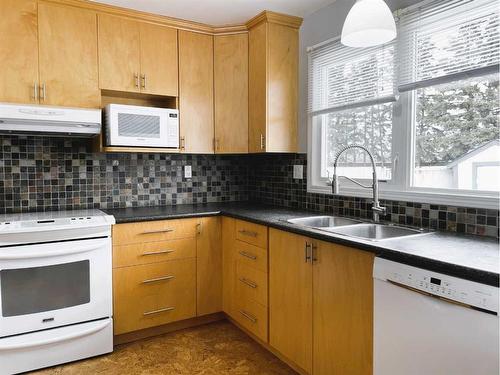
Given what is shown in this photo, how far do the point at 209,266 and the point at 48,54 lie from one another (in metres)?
1.81

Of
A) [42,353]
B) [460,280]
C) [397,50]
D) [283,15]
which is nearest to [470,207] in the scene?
[460,280]

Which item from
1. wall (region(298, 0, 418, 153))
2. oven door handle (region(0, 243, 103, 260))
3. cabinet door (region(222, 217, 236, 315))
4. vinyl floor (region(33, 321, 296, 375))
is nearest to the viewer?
oven door handle (region(0, 243, 103, 260))

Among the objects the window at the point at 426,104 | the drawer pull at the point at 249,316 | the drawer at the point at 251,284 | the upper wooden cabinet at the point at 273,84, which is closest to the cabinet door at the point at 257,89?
the upper wooden cabinet at the point at 273,84

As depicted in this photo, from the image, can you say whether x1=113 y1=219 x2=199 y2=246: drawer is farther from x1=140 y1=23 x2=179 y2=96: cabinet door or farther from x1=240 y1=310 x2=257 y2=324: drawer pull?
x1=140 y1=23 x2=179 y2=96: cabinet door

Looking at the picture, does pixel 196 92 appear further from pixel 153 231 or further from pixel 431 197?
pixel 431 197

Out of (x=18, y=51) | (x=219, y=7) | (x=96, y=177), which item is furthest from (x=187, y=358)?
(x=219, y=7)

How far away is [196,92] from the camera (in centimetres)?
300

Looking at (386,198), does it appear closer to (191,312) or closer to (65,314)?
(191,312)

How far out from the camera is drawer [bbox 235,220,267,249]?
236 centimetres

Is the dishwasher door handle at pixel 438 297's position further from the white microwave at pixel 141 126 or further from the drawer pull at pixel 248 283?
the white microwave at pixel 141 126

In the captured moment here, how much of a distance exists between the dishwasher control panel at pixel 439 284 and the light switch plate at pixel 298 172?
1.47 m

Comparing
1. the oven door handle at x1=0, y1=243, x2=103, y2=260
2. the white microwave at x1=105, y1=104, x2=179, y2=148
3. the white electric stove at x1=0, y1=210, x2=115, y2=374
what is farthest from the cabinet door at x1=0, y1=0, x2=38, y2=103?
the oven door handle at x1=0, y1=243, x2=103, y2=260

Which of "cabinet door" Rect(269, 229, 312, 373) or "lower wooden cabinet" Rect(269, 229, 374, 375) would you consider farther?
"cabinet door" Rect(269, 229, 312, 373)

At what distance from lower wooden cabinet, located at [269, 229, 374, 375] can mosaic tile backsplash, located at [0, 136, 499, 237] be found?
58 cm
